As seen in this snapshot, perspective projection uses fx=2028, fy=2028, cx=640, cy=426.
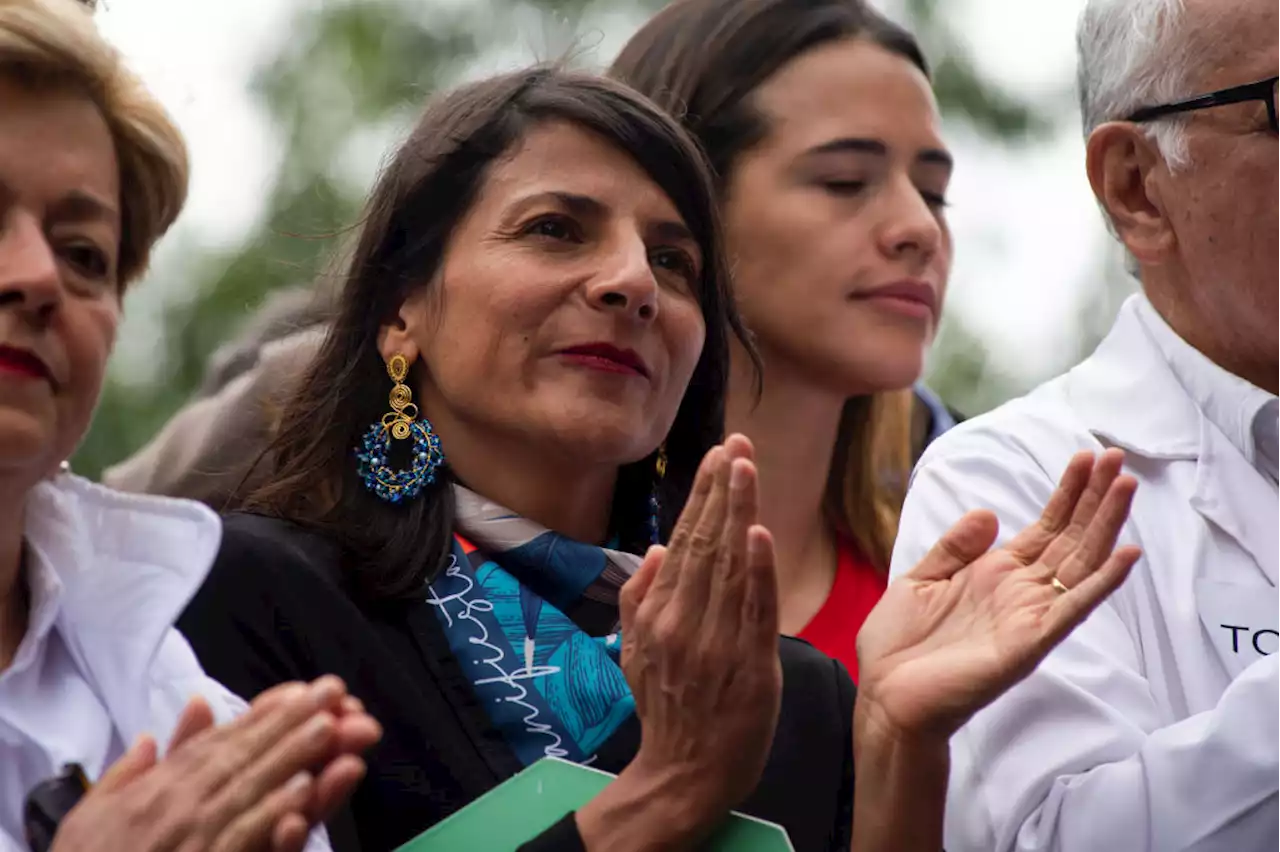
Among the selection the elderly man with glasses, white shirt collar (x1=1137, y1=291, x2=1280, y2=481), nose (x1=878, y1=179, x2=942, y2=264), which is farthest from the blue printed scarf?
nose (x1=878, y1=179, x2=942, y2=264)

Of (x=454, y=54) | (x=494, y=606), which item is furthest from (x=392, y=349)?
(x=454, y=54)

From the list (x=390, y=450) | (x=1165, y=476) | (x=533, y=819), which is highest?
(x=1165, y=476)

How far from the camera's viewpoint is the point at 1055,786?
259 centimetres

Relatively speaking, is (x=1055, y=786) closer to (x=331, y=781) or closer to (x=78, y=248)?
(x=331, y=781)

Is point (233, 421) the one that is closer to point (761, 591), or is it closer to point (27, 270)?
point (27, 270)

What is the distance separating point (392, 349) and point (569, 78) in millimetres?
523

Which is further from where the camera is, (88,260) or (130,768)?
(88,260)

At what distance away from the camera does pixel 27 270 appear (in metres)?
2.29

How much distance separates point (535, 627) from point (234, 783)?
887mm

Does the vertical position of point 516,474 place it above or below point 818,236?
below

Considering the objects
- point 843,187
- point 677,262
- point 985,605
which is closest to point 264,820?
point 985,605

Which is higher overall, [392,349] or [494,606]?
[392,349]

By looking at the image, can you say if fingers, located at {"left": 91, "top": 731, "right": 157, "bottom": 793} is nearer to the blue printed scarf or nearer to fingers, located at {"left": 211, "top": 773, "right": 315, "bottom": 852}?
fingers, located at {"left": 211, "top": 773, "right": 315, "bottom": 852}

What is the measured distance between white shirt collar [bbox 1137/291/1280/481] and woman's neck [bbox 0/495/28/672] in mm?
1746
